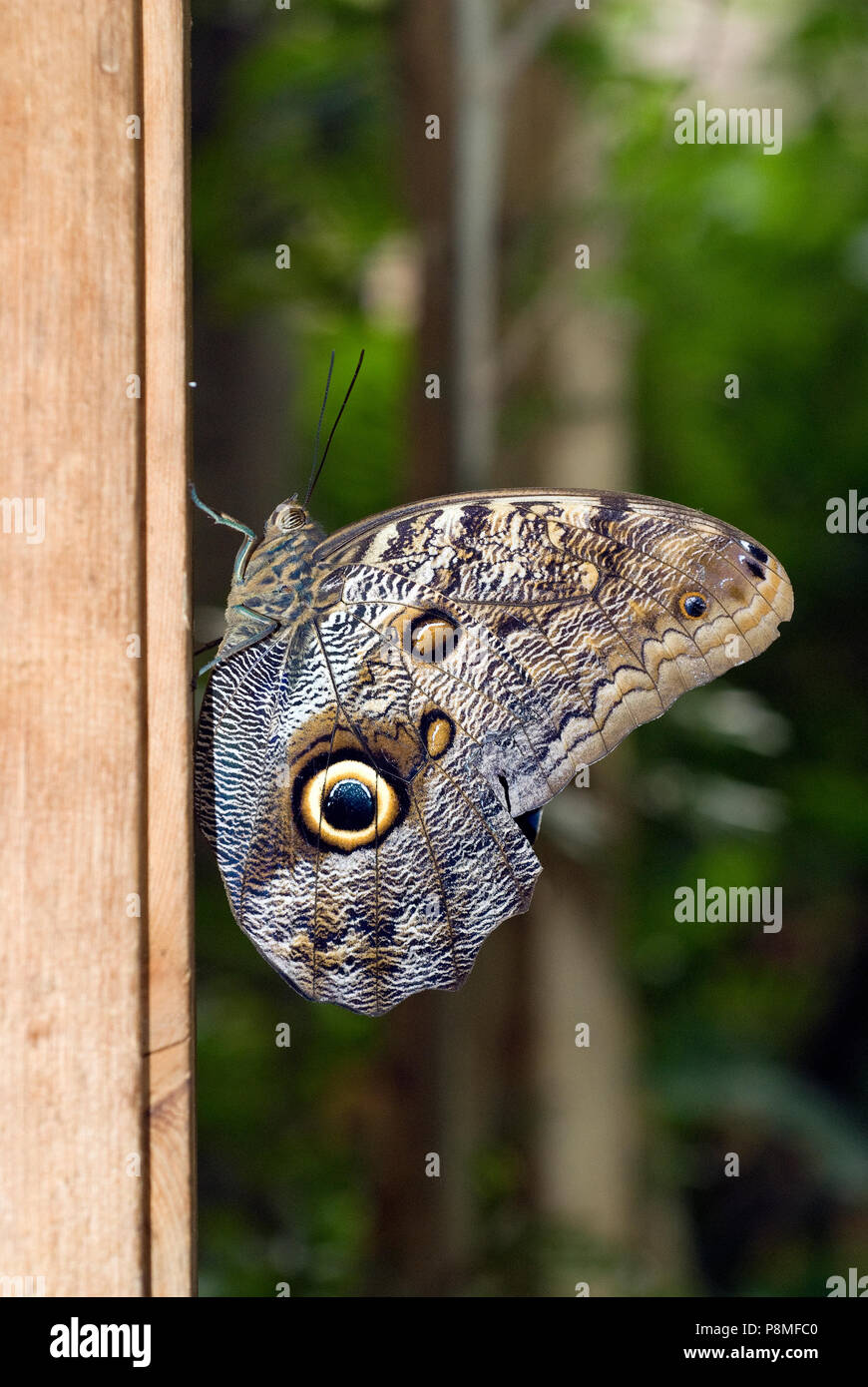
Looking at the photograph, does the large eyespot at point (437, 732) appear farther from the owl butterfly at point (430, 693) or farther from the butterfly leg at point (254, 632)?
the butterfly leg at point (254, 632)

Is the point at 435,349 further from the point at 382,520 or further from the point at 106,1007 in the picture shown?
the point at 106,1007

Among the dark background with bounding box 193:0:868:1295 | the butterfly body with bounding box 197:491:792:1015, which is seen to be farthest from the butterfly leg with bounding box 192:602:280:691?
the dark background with bounding box 193:0:868:1295

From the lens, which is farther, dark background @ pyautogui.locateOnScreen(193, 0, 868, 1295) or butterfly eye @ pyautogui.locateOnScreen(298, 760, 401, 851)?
dark background @ pyautogui.locateOnScreen(193, 0, 868, 1295)

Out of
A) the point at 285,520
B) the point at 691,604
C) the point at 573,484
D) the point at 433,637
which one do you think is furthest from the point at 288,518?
the point at 573,484

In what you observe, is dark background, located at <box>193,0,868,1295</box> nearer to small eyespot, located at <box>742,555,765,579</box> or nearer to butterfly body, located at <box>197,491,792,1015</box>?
butterfly body, located at <box>197,491,792,1015</box>

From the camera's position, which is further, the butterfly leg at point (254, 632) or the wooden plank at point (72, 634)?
the butterfly leg at point (254, 632)

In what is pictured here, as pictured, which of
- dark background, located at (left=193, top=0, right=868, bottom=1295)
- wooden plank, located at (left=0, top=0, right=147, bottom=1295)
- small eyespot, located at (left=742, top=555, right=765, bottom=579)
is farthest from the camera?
dark background, located at (left=193, top=0, right=868, bottom=1295)

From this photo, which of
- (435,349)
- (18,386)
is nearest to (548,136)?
(435,349)

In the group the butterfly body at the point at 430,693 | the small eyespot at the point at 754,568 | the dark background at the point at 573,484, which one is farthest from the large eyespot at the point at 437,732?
the dark background at the point at 573,484
